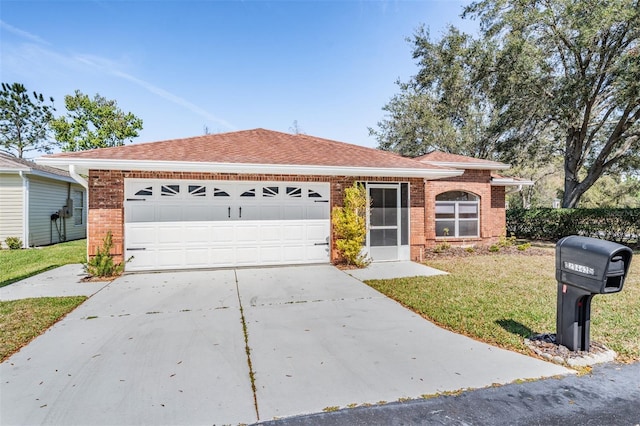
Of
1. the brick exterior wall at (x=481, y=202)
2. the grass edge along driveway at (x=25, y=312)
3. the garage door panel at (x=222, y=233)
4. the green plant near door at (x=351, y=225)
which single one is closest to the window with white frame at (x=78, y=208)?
the grass edge along driveway at (x=25, y=312)

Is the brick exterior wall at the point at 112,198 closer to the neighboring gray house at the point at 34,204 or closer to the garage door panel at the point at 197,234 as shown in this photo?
the garage door panel at the point at 197,234

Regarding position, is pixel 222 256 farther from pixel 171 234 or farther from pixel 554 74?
pixel 554 74

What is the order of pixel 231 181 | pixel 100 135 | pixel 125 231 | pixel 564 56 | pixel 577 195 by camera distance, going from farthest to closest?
pixel 100 135, pixel 577 195, pixel 564 56, pixel 231 181, pixel 125 231

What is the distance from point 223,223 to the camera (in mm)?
8148

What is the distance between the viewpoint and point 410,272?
7906 millimetres

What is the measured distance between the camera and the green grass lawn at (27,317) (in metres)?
3.85

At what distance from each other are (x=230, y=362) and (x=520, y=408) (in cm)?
264

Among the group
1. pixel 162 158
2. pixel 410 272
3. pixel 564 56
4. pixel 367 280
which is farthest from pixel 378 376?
pixel 564 56

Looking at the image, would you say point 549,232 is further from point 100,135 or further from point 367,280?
point 100,135

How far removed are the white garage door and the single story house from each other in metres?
0.02

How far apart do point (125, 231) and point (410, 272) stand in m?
6.82

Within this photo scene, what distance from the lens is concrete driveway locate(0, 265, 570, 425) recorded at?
2.62m

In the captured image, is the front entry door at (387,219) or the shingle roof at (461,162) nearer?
the front entry door at (387,219)

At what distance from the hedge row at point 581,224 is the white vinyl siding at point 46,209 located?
21.9 metres
